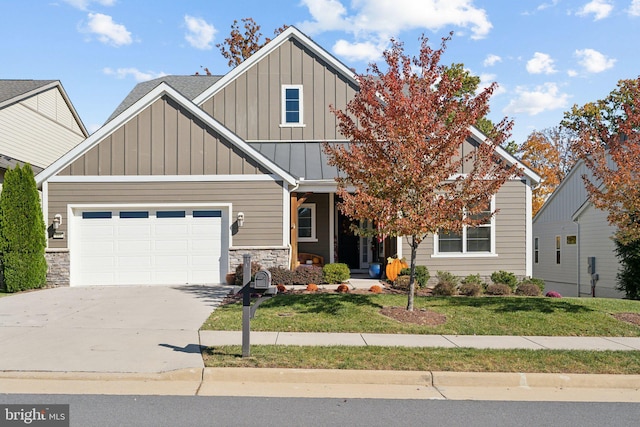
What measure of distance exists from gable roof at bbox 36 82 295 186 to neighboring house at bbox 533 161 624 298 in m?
12.8

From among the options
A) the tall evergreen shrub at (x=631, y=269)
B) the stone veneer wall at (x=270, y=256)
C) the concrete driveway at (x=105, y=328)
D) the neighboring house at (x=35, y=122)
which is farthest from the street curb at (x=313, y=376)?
the neighboring house at (x=35, y=122)

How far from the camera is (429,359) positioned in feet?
A: 23.5

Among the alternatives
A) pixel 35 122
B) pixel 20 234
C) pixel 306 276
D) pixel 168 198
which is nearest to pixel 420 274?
pixel 306 276

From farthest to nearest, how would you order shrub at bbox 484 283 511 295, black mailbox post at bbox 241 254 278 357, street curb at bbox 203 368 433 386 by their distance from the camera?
shrub at bbox 484 283 511 295
black mailbox post at bbox 241 254 278 357
street curb at bbox 203 368 433 386

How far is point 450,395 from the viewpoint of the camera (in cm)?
623

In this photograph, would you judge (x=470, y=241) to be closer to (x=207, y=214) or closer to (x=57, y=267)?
(x=207, y=214)

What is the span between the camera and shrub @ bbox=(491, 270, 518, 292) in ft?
52.1

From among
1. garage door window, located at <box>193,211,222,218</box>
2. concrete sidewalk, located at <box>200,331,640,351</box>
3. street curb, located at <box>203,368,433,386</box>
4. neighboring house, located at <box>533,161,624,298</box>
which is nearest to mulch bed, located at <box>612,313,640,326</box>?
concrete sidewalk, located at <box>200,331,640,351</box>

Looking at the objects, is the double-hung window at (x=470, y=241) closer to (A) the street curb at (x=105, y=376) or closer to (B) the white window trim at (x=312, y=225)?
(B) the white window trim at (x=312, y=225)

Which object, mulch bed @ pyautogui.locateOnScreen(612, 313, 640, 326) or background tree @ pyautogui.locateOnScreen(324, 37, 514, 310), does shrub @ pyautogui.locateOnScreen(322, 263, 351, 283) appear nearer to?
background tree @ pyautogui.locateOnScreen(324, 37, 514, 310)

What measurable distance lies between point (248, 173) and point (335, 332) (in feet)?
23.6

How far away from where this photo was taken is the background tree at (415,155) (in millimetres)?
9461

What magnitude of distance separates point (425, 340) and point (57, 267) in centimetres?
1081

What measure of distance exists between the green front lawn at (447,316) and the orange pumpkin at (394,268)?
3090 millimetres
